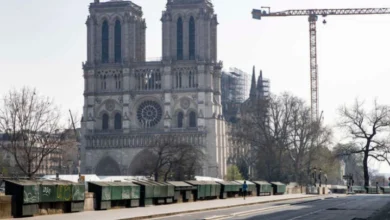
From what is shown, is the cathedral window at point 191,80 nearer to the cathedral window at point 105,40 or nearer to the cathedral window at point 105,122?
the cathedral window at point 105,40

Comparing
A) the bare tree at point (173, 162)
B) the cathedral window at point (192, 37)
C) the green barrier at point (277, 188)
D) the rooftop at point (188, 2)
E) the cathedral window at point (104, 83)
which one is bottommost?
the green barrier at point (277, 188)

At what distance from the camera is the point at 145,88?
523ft

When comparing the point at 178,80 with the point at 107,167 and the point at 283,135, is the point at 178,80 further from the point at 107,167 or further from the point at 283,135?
the point at 283,135

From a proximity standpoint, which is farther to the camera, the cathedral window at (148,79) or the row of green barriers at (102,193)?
the cathedral window at (148,79)

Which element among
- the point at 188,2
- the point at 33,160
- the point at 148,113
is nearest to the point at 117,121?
the point at 148,113

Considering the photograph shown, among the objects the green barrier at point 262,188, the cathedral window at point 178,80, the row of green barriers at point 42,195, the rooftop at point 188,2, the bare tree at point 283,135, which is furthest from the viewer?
the cathedral window at point 178,80

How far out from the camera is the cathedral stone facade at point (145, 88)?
508 feet

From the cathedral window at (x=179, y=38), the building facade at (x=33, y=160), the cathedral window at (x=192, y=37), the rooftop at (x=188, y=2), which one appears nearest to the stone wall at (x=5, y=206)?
the building facade at (x=33, y=160)

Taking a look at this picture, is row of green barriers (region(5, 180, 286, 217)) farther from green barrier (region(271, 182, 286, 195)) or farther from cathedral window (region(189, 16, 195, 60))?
cathedral window (region(189, 16, 195, 60))

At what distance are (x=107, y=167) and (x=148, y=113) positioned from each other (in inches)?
465

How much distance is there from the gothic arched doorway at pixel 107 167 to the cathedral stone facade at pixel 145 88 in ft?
0.57

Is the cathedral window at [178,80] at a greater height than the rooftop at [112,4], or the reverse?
the rooftop at [112,4]

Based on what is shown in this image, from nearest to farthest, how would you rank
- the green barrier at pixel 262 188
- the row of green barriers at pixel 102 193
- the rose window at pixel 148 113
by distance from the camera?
the row of green barriers at pixel 102 193
the green barrier at pixel 262 188
the rose window at pixel 148 113

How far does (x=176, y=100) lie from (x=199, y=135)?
7527 mm
